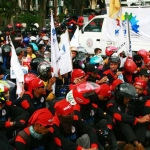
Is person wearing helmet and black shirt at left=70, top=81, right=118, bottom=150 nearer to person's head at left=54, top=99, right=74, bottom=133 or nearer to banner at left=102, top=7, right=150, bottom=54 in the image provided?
person's head at left=54, top=99, right=74, bottom=133

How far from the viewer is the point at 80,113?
4785 millimetres

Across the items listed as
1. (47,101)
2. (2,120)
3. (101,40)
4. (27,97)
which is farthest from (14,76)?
(101,40)

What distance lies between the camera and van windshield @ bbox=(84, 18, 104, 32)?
1390cm

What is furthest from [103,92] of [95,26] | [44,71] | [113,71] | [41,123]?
[95,26]

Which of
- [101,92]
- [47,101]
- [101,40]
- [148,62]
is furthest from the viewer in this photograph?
[101,40]

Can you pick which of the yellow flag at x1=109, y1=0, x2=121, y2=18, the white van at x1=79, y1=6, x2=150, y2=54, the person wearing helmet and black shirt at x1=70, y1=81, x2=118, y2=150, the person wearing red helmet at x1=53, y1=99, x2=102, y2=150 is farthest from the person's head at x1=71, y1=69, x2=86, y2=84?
the white van at x1=79, y1=6, x2=150, y2=54

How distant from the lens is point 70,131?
4.32m

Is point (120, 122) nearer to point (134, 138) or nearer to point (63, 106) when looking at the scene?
point (134, 138)

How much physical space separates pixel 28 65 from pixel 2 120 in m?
3.23

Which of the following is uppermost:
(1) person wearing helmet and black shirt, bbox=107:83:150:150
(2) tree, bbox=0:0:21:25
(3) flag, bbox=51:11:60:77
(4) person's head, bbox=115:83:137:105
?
(2) tree, bbox=0:0:21:25

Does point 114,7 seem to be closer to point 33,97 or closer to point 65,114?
point 33,97

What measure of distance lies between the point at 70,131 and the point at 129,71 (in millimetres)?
3177

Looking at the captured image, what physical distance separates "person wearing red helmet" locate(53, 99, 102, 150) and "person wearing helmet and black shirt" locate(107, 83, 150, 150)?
0.81 meters

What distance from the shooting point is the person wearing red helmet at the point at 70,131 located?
414cm
